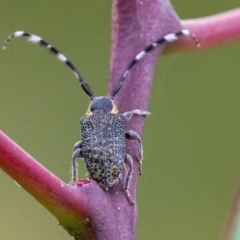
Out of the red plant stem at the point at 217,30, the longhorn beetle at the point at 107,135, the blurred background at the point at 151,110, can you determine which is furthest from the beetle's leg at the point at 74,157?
the blurred background at the point at 151,110

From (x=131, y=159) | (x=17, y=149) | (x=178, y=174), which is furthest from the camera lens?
(x=178, y=174)

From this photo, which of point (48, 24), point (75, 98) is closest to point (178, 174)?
point (75, 98)

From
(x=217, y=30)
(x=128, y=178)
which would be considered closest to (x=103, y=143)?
(x=128, y=178)

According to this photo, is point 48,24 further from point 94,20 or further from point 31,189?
point 31,189

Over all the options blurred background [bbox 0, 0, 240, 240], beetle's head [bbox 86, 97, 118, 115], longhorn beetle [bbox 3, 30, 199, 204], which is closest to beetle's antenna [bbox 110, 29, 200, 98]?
longhorn beetle [bbox 3, 30, 199, 204]

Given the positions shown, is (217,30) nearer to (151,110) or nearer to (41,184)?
(41,184)

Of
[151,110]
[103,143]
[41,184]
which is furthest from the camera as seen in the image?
[151,110]
